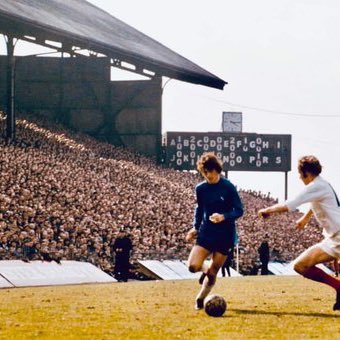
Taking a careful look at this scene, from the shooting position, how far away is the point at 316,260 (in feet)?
40.2

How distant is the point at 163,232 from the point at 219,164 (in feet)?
88.6

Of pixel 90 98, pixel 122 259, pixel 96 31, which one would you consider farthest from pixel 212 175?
pixel 90 98

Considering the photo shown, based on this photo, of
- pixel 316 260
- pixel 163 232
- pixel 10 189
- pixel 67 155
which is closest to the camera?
pixel 316 260

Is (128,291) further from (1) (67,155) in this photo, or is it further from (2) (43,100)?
(2) (43,100)

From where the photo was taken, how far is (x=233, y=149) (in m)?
64.9

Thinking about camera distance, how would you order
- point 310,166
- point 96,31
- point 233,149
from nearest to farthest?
1. point 310,166
2. point 96,31
3. point 233,149

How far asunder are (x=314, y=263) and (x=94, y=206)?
83.0ft

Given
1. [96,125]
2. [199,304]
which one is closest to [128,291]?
[199,304]

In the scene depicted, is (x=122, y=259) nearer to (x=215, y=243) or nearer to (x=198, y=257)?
(x=198, y=257)

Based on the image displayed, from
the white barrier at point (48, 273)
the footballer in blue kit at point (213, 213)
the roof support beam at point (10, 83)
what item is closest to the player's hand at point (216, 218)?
the footballer in blue kit at point (213, 213)

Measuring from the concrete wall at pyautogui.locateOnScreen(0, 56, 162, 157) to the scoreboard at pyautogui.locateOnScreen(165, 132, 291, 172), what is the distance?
4.76 feet

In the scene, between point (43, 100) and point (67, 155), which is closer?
point (67, 155)

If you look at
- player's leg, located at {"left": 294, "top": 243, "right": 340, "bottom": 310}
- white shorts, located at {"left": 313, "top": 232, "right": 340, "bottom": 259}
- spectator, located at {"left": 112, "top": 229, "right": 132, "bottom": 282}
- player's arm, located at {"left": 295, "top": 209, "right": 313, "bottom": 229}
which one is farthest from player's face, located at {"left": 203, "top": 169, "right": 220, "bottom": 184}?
spectator, located at {"left": 112, "top": 229, "right": 132, "bottom": 282}

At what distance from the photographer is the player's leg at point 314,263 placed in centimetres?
1220
